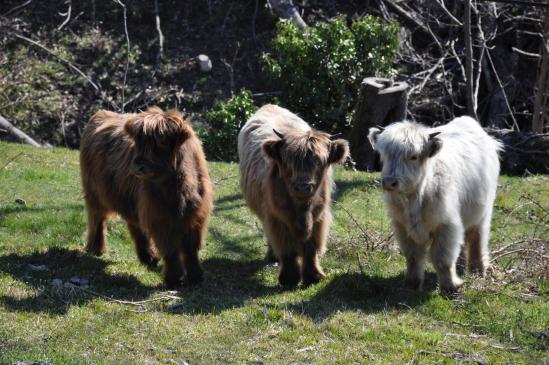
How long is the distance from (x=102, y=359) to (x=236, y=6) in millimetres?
14297

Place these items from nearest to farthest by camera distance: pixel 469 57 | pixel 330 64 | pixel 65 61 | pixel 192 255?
1. pixel 192 255
2. pixel 469 57
3. pixel 330 64
4. pixel 65 61

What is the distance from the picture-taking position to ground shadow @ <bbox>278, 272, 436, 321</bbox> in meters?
7.01

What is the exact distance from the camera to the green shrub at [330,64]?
1479 cm

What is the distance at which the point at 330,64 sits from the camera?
14.8 m

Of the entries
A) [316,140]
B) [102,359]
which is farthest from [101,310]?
[316,140]

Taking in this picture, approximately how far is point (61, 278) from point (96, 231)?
933 mm

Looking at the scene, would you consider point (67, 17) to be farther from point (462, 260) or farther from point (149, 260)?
point (462, 260)

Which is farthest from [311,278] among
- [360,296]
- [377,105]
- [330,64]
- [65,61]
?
[65,61]

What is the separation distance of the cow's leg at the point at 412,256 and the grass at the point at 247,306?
0.17m

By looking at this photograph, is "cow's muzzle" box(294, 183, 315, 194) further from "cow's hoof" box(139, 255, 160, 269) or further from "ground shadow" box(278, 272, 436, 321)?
"cow's hoof" box(139, 255, 160, 269)

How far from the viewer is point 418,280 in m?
7.55

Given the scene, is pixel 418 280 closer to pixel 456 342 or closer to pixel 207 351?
pixel 456 342

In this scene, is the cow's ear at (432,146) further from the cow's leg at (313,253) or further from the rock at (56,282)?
the rock at (56,282)

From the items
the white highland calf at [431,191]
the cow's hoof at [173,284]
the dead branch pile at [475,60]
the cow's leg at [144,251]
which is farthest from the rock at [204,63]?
the cow's hoof at [173,284]
